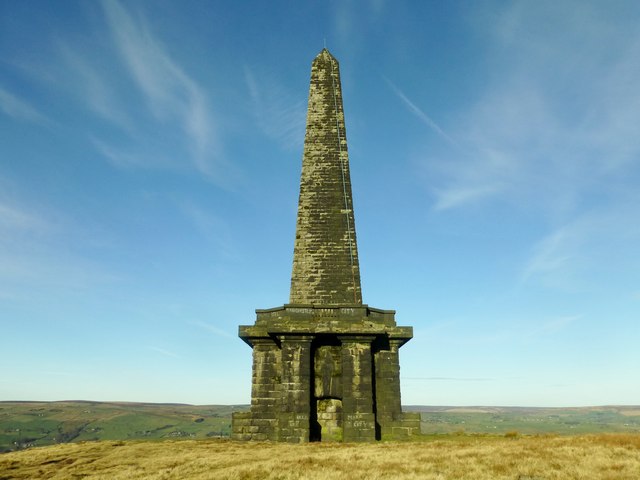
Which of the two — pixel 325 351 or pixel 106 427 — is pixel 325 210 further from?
pixel 106 427

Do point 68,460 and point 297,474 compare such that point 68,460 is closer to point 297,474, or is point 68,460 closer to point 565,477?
point 297,474

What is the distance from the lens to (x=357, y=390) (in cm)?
1454

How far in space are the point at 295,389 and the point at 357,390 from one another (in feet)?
7.10

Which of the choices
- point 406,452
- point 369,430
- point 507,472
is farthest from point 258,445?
point 507,472

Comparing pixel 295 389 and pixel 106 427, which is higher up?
pixel 295 389

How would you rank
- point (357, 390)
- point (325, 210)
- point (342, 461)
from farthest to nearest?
point (325, 210)
point (357, 390)
point (342, 461)

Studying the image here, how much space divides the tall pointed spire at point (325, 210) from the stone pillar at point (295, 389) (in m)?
2.09

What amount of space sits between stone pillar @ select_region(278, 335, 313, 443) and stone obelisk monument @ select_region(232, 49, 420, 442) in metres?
0.03

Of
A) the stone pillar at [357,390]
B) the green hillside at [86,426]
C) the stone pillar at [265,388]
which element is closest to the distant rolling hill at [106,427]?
the green hillside at [86,426]

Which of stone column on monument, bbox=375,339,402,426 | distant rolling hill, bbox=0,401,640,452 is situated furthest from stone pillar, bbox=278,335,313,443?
distant rolling hill, bbox=0,401,640,452

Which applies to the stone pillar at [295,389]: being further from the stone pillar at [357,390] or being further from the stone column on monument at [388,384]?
the stone column on monument at [388,384]

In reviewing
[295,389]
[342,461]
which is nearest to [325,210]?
[295,389]

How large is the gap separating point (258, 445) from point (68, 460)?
18.6 ft

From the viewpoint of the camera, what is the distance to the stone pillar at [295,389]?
14.0 metres
